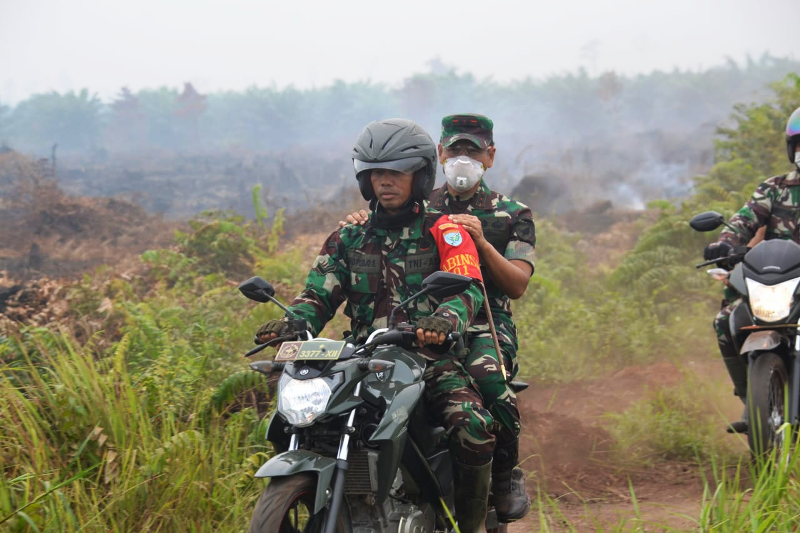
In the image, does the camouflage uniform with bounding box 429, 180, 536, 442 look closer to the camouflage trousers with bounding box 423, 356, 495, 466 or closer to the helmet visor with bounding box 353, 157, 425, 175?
the camouflage trousers with bounding box 423, 356, 495, 466

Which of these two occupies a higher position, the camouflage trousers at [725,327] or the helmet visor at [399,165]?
the helmet visor at [399,165]

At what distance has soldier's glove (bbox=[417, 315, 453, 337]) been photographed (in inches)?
142

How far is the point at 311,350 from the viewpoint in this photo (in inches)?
138

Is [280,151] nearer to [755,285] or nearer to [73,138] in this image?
[73,138]

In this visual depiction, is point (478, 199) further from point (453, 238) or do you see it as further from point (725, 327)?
point (725, 327)

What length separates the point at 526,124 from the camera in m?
29.4

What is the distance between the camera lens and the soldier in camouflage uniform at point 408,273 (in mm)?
4023

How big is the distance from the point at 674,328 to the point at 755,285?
4741 mm

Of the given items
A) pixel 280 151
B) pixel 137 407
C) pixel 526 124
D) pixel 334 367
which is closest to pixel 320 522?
pixel 334 367

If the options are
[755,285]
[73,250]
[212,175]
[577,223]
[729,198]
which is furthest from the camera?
[212,175]

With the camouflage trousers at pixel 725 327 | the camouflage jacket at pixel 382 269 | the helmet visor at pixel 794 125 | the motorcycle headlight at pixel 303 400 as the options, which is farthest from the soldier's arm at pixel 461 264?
the helmet visor at pixel 794 125

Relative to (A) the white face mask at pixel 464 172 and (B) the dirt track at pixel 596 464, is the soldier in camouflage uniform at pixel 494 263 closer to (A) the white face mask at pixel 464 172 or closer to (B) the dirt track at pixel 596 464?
(A) the white face mask at pixel 464 172

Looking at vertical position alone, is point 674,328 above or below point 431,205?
below

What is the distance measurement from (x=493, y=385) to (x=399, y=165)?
119 centimetres
